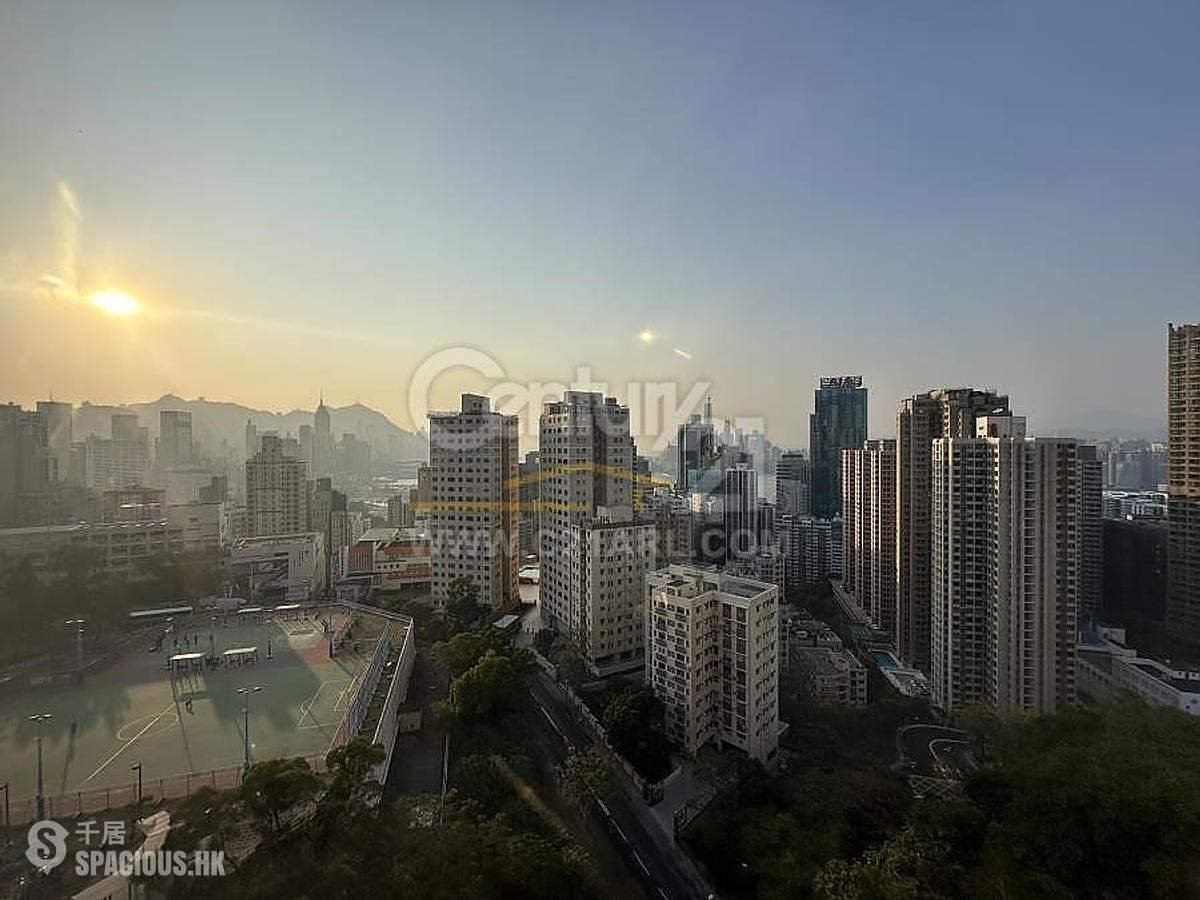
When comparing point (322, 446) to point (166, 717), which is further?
point (322, 446)

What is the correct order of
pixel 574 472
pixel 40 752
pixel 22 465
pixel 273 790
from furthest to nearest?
pixel 574 472, pixel 22 465, pixel 40 752, pixel 273 790

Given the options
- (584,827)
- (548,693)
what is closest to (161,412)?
(548,693)

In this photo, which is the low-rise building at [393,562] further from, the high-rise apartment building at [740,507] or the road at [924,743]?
the road at [924,743]

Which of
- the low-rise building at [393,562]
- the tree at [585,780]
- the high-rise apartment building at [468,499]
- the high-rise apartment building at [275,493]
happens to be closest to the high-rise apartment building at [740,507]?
the high-rise apartment building at [468,499]

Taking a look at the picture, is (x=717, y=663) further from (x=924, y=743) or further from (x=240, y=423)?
(x=240, y=423)

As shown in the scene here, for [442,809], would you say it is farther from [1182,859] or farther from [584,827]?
[1182,859]

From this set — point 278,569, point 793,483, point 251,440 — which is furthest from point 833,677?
point 793,483

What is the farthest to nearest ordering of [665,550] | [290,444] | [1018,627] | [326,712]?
[290,444]
[665,550]
[1018,627]
[326,712]
